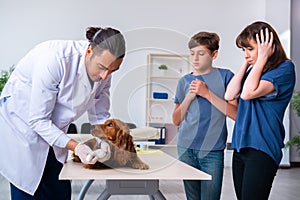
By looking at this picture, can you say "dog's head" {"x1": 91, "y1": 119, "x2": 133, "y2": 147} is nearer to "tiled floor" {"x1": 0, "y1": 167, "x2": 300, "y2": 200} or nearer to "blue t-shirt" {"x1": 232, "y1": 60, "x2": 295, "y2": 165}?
"blue t-shirt" {"x1": 232, "y1": 60, "x2": 295, "y2": 165}

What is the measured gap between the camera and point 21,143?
1354 mm

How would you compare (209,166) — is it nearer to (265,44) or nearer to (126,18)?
(265,44)

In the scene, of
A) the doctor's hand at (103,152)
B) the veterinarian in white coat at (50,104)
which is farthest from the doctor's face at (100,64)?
the doctor's hand at (103,152)

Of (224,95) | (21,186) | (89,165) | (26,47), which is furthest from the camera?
(26,47)

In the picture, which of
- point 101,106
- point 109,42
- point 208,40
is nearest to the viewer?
point 109,42

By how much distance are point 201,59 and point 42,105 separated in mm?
590

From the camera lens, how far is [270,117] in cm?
134

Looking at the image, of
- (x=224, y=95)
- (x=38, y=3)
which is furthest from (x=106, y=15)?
(x=224, y=95)

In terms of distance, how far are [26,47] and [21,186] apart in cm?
431

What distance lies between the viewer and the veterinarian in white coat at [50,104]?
1235 mm

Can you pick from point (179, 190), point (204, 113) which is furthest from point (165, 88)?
point (179, 190)

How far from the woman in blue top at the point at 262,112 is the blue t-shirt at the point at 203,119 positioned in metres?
0.12

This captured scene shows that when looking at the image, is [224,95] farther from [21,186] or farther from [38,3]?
[38,3]

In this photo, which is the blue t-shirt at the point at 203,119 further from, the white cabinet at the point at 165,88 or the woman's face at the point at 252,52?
the woman's face at the point at 252,52
